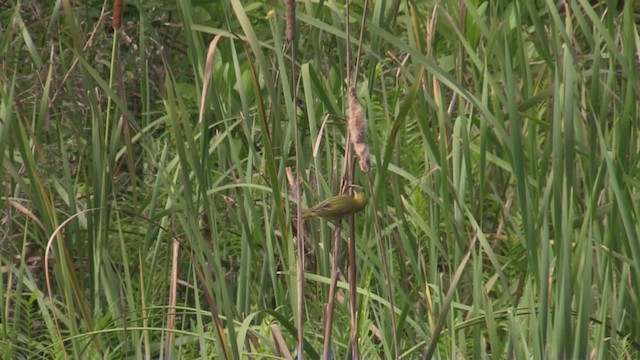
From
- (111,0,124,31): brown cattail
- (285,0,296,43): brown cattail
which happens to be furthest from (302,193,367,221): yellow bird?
(111,0,124,31): brown cattail

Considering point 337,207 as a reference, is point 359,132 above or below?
above

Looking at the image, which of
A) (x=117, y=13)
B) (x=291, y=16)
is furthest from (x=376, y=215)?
(x=117, y=13)

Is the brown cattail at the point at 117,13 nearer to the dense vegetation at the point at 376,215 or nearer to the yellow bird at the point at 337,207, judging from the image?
the dense vegetation at the point at 376,215

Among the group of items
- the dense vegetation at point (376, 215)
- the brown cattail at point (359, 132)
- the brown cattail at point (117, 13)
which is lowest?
the dense vegetation at point (376, 215)

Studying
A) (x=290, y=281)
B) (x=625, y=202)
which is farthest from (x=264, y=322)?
(x=625, y=202)

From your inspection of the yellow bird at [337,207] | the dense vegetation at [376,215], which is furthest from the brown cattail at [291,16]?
the yellow bird at [337,207]

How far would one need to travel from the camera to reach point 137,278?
2.08 metres

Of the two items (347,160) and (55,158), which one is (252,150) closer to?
(347,160)

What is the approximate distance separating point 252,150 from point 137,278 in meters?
0.57

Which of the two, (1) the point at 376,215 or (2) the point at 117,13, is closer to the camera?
(1) the point at 376,215

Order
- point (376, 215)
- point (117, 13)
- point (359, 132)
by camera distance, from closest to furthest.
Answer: point (359, 132), point (376, 215), point (117, 13)

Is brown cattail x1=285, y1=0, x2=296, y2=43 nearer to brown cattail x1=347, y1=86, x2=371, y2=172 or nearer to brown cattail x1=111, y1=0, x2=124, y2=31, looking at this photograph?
brown cattail x1=347, y1=86, x2=371, y2=172

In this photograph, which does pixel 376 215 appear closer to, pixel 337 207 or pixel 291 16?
pixel 337 207

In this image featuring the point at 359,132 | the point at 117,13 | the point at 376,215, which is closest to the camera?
the point at 359,132
